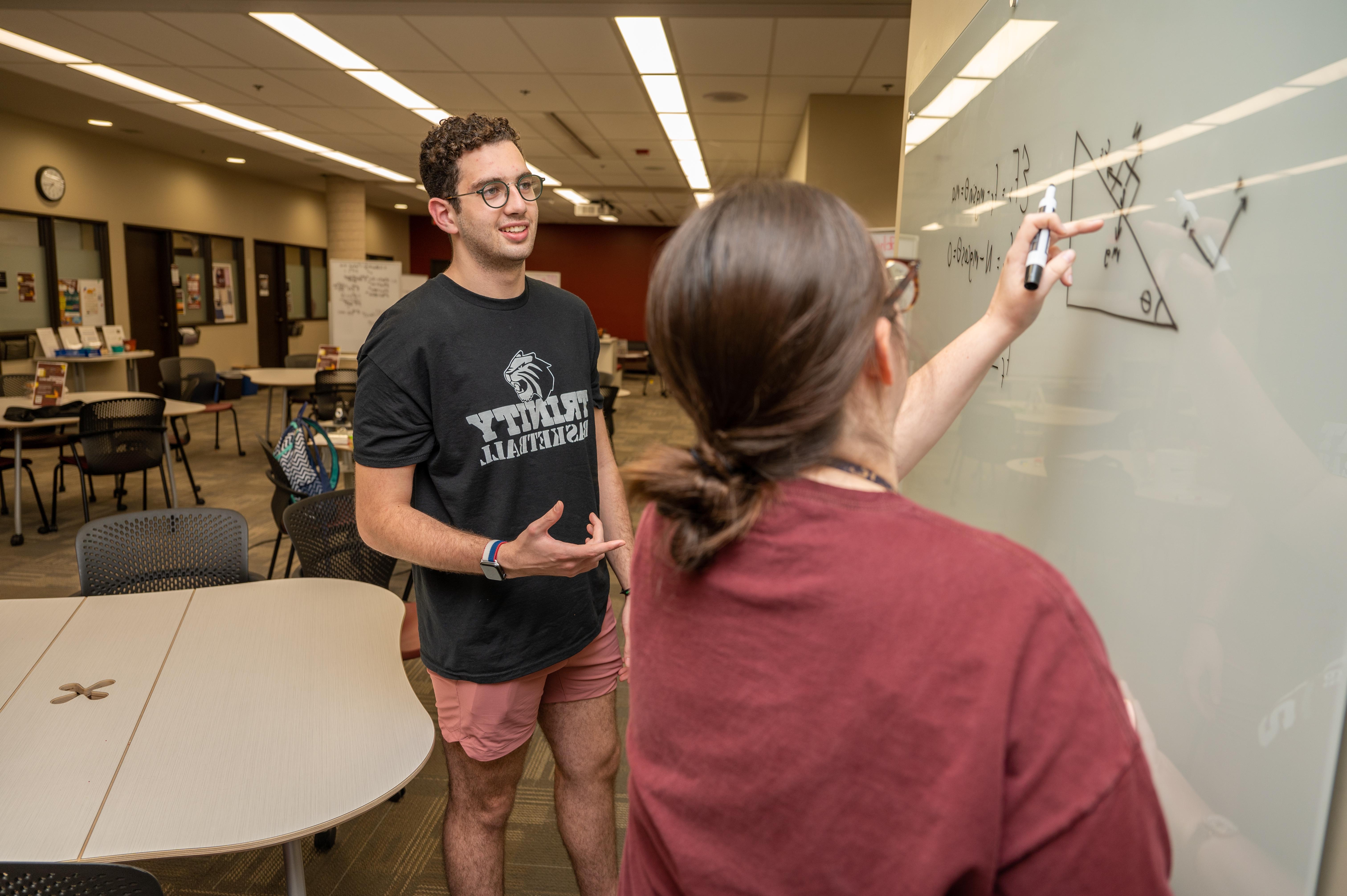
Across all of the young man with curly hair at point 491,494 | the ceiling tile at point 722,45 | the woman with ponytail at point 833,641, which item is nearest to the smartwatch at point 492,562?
the young man with curly hair at point 491,494

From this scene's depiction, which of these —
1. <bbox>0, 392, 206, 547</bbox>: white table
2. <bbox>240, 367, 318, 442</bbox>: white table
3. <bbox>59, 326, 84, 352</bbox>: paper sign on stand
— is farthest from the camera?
<bbox>59, 326, 84, 352</bbox>: paper sign on stand

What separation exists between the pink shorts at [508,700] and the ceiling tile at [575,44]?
4.30m

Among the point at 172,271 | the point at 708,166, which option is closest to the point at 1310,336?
the point at 708,166

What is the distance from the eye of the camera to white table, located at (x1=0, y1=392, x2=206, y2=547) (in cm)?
486

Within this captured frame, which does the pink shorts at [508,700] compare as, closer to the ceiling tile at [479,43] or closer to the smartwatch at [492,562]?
the smartwatch at [492,562]

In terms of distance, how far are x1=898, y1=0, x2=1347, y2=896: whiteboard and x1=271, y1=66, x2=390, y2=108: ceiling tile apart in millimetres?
6278

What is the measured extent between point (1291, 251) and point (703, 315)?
520 millimetres

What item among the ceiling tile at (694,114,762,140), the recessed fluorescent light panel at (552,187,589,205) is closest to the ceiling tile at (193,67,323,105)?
the ceiling tile at (694,114,762,140)

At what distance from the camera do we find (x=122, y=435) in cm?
509

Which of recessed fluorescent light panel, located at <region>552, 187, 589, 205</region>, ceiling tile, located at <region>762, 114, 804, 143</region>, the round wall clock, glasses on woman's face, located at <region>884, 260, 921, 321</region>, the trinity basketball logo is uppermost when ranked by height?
recessed fluorescent light panel, located at <region>552, 187, 589, 205</region>

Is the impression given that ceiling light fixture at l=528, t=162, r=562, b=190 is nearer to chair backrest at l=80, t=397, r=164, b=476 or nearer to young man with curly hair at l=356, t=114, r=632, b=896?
chair backrest at l=80, t=397, r=164, b=476

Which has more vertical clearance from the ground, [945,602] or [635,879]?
[945,602]

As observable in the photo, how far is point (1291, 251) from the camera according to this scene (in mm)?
691

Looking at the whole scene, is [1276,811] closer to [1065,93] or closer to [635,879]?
[635,879]
